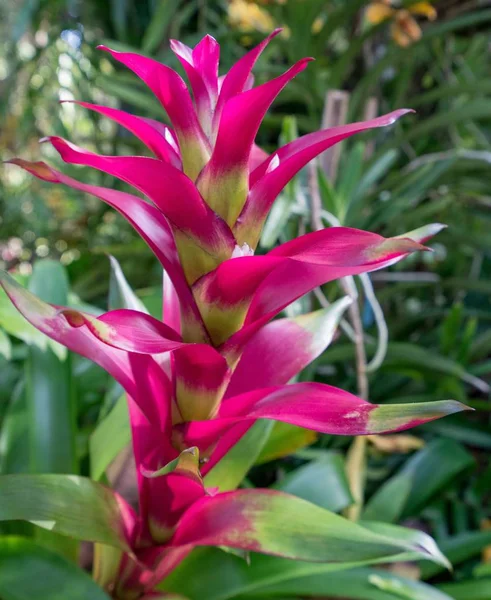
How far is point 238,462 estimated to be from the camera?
43 cm

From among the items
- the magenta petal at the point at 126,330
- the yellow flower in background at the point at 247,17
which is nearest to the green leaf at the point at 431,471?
the magenta petal at the point at 126,330

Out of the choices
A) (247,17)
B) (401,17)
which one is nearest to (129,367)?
(401,17)

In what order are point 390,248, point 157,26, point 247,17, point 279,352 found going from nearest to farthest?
point 390,248 → point 279,352 → point 157,26 → point 247,17

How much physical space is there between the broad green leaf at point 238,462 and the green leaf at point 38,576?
11 centimetres

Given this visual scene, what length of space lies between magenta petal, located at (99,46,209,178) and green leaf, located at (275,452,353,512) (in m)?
0.35

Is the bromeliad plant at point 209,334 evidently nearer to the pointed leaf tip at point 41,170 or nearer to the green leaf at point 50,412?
the pointed leaf tip at point 41,170

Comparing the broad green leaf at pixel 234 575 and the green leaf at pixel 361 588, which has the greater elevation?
the broad green leaf at pixel 234 575

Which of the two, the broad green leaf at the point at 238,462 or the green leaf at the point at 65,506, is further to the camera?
the broad green leaf at the point at 238,462

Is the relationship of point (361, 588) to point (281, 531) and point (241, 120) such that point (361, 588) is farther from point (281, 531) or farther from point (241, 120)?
point (241, 120)

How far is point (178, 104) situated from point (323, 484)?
15.1 inches

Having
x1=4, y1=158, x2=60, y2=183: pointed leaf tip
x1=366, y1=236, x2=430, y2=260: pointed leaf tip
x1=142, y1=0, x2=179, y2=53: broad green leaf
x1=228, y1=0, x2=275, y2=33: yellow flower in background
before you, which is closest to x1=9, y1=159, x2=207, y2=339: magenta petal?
x1=4, y1=158, x2=60, y2=183: pointed leaf tip

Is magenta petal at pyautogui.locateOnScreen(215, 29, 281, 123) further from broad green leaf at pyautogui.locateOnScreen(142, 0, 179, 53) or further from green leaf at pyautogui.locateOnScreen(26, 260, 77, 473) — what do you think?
broad green leaf at pyautogui.locateOnScreen(142, 0, 179, 53)

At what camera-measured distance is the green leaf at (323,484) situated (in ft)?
1.68

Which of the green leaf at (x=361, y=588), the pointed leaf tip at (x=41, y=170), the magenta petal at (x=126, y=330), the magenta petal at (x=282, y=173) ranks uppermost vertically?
the pointed leaf tip at (x=41, y=170)
